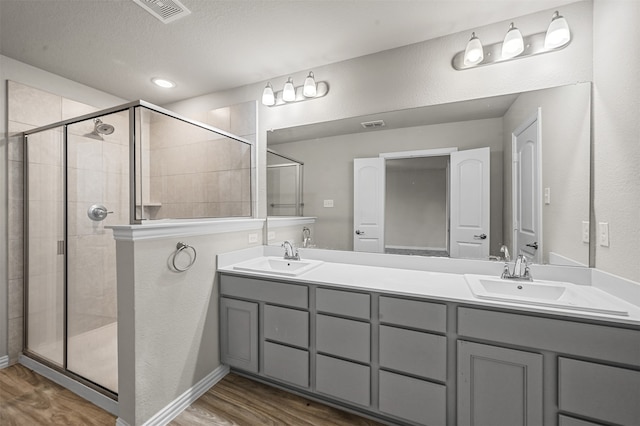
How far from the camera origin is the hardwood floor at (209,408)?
61.6 inches

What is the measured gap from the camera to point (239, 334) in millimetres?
1892

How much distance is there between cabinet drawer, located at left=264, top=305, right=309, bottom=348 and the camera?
1661mm

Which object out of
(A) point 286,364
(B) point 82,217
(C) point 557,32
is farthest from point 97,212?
(C) point 557,32

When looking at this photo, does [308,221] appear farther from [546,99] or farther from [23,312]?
[23,312]

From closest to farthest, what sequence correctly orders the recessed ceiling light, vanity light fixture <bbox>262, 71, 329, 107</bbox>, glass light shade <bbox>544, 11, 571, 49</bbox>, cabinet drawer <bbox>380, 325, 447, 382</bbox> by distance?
1. cabinet drawer <bbox>380, 325, 447, 382</bbox>
2. glass light shade <bbox>544, 11, 571, 49</bbox>
3. vanity light fixture <bbox>262, 71, 329, 107</bbox>
4. the recessed ceiling light

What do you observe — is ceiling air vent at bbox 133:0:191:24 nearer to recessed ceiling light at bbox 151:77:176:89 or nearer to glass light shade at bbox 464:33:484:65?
recessed ceiling light at bbox 151:77:176:89

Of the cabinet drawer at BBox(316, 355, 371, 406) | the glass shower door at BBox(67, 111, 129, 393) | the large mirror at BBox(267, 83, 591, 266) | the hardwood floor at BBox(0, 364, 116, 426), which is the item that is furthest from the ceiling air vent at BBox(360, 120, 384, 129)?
the hardwood floor at BBox(0, 364, 116, 426)

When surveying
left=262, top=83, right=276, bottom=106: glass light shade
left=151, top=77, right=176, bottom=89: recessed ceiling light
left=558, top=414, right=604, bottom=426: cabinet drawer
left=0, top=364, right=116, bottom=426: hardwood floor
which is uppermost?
left=151, top=77, right=176, bottom=89: recessed ceiling light

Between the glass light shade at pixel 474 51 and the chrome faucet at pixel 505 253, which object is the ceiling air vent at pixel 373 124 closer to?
the glass light shade at pixel 474 51

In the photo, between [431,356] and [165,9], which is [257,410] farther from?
[165,9]

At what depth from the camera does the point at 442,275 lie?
1.77 m

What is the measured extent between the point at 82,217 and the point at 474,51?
10.3 feet

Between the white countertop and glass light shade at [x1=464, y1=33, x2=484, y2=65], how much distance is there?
1.33 meters

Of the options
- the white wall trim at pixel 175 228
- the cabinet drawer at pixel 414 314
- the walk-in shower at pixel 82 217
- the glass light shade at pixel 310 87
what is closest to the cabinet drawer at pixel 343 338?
the cabinet drawer at pixel 414 314
